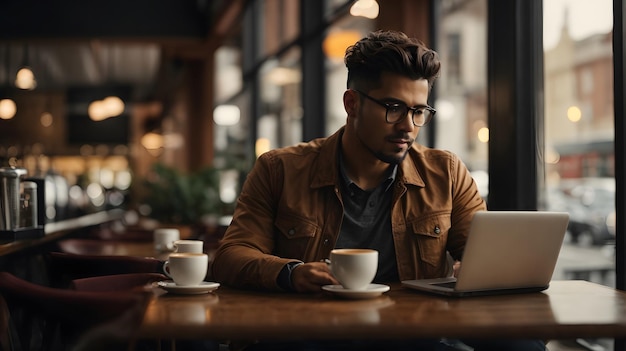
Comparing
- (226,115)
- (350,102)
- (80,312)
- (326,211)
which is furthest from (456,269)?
(226,115)

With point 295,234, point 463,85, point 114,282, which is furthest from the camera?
point 463,85

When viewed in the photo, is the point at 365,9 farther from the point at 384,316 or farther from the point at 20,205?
the point at 384,316

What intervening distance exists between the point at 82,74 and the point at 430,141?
16.0 meters

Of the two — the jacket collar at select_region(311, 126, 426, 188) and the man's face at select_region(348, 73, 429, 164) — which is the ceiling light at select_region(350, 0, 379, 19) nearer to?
the jacket collar at select_region(311, 126, 426, 188)

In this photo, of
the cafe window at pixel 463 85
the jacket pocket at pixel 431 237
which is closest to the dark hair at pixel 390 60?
the jacket pocket at pixel 431 237

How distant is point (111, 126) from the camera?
21.3 meters

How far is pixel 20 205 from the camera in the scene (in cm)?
372

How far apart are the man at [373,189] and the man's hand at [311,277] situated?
9.2 inches

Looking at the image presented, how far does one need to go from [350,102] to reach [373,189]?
0.31m

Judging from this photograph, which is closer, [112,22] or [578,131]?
[578,131]

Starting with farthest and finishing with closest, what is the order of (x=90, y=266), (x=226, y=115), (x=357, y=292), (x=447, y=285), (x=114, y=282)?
(x=226, y=115) → (x=90, y=266) → (x=114, y=282) → (x=447, y=285) → (x=357, y=292)

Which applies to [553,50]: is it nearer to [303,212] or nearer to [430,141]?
[430,141]

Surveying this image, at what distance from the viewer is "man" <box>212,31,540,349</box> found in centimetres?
246

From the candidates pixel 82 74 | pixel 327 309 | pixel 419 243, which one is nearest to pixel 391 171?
pixel 419 243
